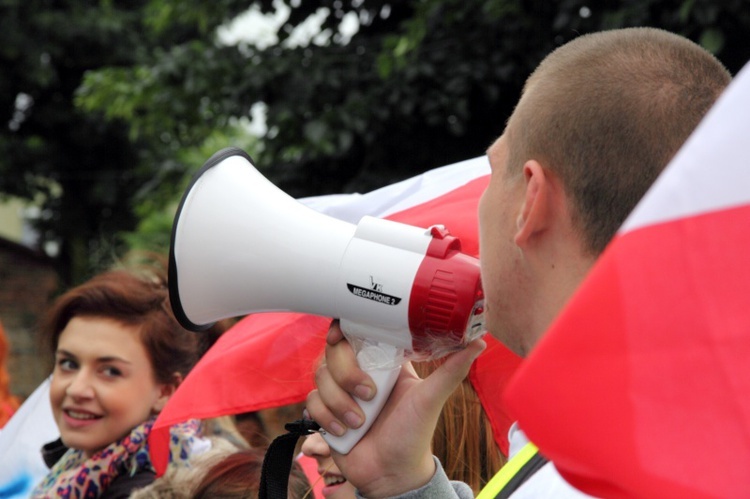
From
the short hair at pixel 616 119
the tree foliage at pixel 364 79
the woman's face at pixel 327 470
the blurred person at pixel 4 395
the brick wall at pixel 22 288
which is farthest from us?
the brick wall at pixel 22 288

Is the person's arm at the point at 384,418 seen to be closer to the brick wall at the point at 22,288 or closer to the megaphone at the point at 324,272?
the megaphone at the point at 324,272

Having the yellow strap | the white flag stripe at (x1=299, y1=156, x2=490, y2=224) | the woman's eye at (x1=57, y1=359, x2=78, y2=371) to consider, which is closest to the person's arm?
the yellow strap

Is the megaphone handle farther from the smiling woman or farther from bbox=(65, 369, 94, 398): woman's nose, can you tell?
bbox=(65, 369, 94, 398): woman's nose

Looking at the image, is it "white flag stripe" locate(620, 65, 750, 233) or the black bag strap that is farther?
the black bag strap

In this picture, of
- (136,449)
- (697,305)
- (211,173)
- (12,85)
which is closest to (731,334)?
(697,305)

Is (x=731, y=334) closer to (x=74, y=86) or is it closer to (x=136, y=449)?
(x=136, y=449)

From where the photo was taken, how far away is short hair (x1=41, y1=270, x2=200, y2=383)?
129 inches

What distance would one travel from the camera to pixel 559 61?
1.31 m

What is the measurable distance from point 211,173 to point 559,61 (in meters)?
0.72

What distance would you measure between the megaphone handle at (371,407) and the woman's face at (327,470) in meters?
0.28

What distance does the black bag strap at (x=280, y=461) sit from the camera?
5.80 ft

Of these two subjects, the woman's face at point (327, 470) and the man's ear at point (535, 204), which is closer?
the man's ear at point (535, 204)

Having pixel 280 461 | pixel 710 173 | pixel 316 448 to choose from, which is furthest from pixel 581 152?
pixel 316 448

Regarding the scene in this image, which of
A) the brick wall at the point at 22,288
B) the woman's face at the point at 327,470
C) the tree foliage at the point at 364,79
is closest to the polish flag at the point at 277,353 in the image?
the woman's face at the point at 327,470
